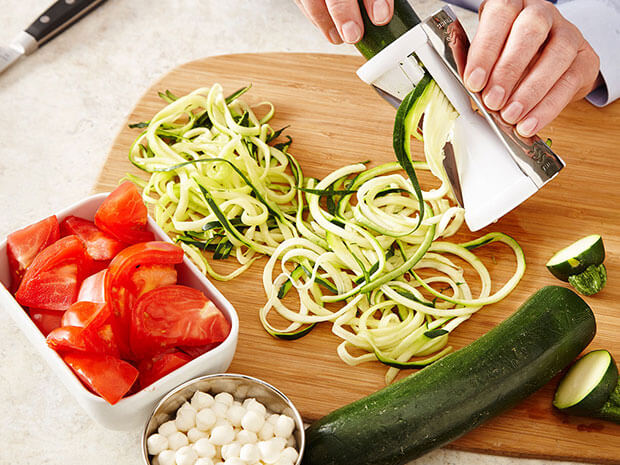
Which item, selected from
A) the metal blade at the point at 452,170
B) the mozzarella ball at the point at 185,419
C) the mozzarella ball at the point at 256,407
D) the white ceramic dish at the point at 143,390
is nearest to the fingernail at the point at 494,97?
the metal blade at the point at 452,170

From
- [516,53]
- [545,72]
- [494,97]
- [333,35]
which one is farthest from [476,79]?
[333,35]

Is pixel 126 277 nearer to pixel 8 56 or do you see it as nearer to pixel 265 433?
pixel 265 433

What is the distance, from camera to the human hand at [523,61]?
1788 millimetres

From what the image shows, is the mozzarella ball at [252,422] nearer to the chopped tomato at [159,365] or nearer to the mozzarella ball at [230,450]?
the mozzarella ball at [230,450]

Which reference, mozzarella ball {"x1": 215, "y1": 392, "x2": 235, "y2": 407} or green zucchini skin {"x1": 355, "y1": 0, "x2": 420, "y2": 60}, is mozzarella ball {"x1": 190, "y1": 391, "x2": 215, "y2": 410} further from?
green zucchini skin {"x1": 355, "y1": 0, "x2": 420, "y2": 60}

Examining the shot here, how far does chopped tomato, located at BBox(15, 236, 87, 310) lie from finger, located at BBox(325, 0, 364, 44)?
0.79 meters

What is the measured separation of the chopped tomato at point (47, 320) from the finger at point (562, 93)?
47.7 inches

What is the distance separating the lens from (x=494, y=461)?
163 cm

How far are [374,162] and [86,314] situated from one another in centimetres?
105

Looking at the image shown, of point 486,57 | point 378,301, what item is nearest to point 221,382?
point 378,301

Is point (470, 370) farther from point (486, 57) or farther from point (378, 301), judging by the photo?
point (486, 57)

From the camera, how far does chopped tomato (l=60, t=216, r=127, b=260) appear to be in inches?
63.9

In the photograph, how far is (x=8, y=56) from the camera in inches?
98.1

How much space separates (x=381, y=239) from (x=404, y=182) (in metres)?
0.21
